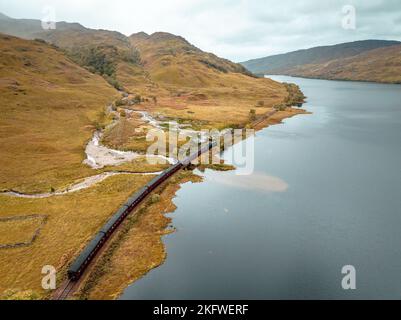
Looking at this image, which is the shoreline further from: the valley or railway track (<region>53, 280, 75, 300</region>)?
railway track (<region>53, 280, 75, 300</region>)

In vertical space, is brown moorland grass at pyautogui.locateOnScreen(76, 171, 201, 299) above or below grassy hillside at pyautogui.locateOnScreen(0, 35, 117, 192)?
below

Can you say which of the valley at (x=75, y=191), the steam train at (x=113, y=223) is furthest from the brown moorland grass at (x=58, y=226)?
the steam train at (x=113, y=223)

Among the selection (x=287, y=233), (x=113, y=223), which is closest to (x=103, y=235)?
(x=113, y=223)

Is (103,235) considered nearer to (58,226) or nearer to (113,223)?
(113,223)

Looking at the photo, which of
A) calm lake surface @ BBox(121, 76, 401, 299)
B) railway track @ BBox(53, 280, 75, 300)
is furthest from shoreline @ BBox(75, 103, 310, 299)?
calm lake surface @ BBox(121, 76, 401, 299)

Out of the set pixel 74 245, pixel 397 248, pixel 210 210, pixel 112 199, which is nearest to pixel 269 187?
pixel 210 210

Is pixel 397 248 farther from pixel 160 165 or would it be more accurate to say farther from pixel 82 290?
pixel 160 165
